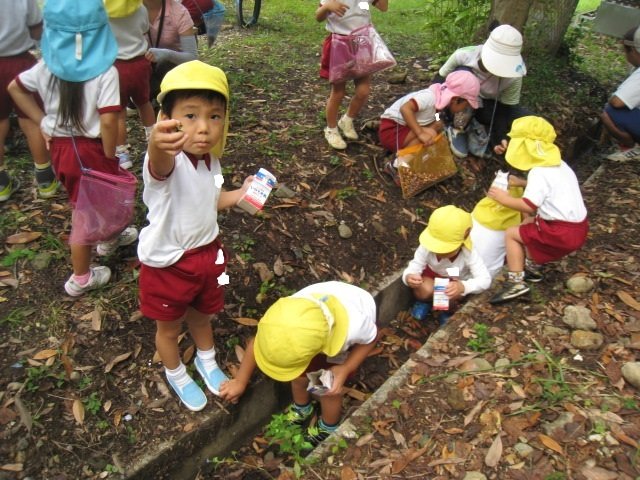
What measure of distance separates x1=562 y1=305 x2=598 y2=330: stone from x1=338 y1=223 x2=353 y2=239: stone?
184 centimetres

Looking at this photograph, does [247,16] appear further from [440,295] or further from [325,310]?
[325,310]

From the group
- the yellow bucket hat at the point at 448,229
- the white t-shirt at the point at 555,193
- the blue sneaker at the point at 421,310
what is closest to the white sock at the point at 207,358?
the yellow bucket hat at the point at 448,229

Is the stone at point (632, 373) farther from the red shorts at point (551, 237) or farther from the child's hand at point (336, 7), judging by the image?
the child's hand at point (336, 7)

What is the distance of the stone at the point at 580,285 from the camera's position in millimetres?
3754

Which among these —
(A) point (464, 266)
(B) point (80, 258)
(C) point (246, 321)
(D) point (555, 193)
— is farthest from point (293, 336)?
(D) point (555, 193)

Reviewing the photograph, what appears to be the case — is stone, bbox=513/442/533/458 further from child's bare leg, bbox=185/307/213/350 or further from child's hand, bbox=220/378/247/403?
child's bare leg, bbox=185/307/213/350

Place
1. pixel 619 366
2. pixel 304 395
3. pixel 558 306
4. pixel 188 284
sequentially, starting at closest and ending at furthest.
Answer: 1. pixel 188 284
2. pixel 619 366
3. pixel 304 395
4. pixel 558 306

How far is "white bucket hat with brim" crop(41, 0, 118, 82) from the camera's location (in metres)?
2.76

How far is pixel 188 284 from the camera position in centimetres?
263

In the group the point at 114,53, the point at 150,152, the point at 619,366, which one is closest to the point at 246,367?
the point at 150,152

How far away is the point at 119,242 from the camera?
3.69 m

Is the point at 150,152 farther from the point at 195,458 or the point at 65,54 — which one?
the point at 195,458

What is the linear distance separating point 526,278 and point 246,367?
2.34 m

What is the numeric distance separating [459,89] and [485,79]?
0.66 metres
